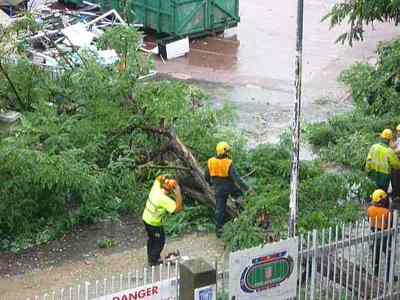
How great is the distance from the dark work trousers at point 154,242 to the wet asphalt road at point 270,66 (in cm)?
552

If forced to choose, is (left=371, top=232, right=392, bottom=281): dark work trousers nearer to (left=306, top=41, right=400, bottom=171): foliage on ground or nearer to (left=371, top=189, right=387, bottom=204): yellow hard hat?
(left=371, top=189, right=387, bottom=204): yellow hard hat

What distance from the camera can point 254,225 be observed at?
38.4 feet

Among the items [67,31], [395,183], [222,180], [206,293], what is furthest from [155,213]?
[67,31]

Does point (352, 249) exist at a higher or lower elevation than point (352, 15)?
lower

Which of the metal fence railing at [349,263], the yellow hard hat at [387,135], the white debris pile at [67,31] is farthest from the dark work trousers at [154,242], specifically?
the white debris pile at [67,31]

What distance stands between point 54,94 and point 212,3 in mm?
8949

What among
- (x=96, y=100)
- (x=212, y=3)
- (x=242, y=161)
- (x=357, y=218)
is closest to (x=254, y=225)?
(x=357, y=218)

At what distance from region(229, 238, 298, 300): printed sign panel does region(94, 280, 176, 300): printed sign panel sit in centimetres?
59

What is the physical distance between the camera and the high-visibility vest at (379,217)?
10.2m

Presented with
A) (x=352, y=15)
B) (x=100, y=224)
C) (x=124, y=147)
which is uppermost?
(x=352, y=15)

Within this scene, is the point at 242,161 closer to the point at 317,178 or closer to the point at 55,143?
the point at 317,178

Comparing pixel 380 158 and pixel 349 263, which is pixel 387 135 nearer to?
pixel 380 158

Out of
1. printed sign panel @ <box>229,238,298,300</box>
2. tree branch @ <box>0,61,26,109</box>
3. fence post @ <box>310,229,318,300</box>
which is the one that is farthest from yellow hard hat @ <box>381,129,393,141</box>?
tree branch @ <box>0,61,26,109</box>

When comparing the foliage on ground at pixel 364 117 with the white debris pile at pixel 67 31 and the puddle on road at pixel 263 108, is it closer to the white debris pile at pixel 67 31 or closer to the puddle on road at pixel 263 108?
Result: the puddle on road at pixel 263 108
